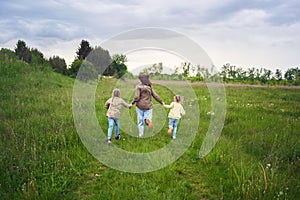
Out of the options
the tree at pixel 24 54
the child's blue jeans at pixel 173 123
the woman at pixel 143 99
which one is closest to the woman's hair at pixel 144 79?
the woman at pixel 143 99

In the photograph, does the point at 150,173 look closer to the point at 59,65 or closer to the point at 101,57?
the point at 101,57

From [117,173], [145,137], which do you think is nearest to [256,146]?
[145,137]

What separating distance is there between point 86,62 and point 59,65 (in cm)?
1925

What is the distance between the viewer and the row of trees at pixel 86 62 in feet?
19.9

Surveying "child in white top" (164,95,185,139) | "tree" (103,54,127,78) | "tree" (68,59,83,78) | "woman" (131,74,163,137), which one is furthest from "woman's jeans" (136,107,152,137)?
"tree" (68,59,83,78)

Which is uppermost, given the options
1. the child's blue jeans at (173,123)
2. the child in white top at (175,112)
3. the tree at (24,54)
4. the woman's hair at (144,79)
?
the tree at (24,54)

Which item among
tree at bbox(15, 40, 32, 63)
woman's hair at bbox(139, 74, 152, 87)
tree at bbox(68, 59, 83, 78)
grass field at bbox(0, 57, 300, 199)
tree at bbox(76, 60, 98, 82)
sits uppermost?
tree at bbox(15, 40, 32, 63)

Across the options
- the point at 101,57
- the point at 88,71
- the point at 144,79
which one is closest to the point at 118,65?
the point at 101,57

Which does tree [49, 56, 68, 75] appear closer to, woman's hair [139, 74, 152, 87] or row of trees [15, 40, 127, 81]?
row of trees [15, 40, 127, 81]

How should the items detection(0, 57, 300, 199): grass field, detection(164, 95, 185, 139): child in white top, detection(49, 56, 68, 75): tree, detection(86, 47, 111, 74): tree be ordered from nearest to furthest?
1. detection(0, 57, 300, 199): grass field
2. detection(86, 47, 111, 74): tree
3. detection(164, 95, 185, 139): child in white top
4. detection(49, 56, 68, 75): tree

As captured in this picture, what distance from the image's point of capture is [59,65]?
Result: 24031mm

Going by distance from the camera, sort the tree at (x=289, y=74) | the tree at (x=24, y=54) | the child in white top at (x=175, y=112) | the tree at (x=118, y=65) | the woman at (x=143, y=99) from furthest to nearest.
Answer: the tree at (x=289, y=74)
the tree at (x=24, y=54)
the woman at (x=143, y=99)
the child in white top at (x=175, y=112)
the tree at (x=118, y=65)

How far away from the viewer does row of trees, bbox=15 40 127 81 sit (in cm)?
607

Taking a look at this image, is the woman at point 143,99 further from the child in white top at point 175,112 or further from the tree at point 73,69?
the tree at point 73,69
